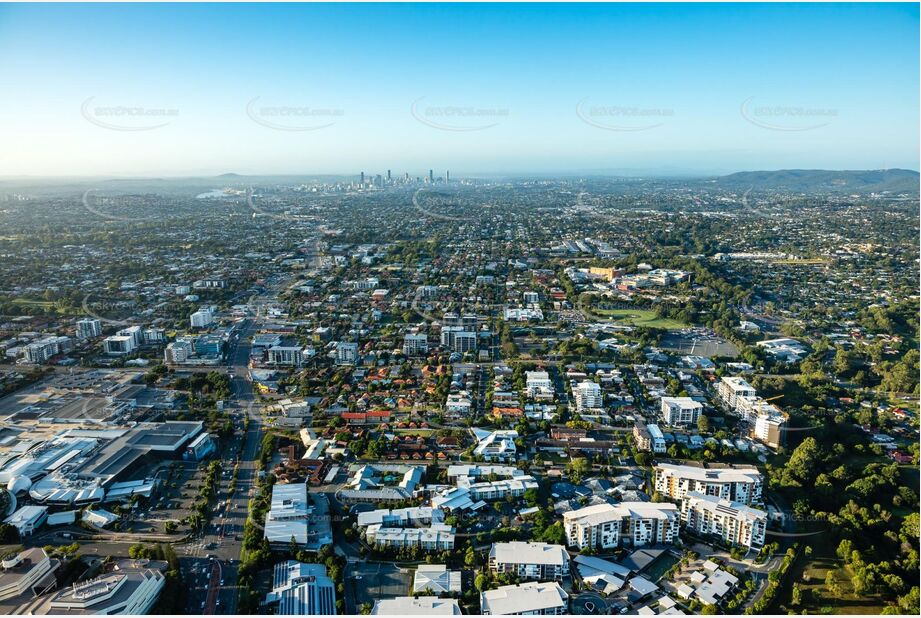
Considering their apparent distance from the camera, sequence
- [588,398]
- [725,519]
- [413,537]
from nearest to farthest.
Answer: [413,537] < [725,519] < [588,398]

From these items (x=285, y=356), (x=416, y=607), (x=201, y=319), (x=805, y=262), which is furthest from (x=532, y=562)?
(x=805, y=262)

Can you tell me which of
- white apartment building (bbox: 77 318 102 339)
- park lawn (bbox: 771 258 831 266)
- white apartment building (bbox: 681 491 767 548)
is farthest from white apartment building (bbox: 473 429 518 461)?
park lawn (bbox: 771 258 831 266)

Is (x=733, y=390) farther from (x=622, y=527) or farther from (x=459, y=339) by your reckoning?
(x=459, y=339)

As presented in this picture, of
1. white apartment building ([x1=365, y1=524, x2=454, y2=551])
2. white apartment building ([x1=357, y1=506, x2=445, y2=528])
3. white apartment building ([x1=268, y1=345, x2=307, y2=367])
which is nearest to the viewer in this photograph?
white apartment building ([x1=365, y1=524, x2=454, y2=551])

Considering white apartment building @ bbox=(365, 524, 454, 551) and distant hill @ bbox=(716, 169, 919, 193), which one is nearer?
white apartment building @ bbox=(365, 524, 454, 551)

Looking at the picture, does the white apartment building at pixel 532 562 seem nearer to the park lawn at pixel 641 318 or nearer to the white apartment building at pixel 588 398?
the white apartment building at pixel 588 398

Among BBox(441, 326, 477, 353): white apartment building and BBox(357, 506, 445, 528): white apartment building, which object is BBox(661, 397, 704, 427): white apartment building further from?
BBox(441, 326, 477, 353): white apartment building

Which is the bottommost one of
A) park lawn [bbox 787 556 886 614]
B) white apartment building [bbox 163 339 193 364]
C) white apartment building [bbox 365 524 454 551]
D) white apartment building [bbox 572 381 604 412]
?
park lawn [bbox 787 556 886 614]
